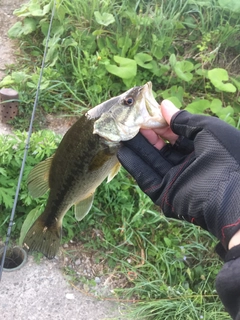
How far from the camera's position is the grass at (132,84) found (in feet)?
10.1

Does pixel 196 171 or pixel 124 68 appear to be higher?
pixel 196 171

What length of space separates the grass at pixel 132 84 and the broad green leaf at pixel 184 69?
11 mm

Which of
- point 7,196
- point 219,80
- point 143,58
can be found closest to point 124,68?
point 143,58

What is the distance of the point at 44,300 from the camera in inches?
119

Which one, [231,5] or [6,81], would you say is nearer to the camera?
[6,81]

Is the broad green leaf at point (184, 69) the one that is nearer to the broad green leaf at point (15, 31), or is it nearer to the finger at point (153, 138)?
the broad green leaf at point (15, 31)

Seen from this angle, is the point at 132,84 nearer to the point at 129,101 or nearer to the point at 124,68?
the point at 124,68

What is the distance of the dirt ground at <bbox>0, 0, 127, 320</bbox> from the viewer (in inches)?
116

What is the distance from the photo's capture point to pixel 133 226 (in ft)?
10.8

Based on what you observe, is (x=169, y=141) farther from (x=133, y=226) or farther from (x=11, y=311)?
(x=11, y=311)

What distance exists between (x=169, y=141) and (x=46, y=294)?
1.53m

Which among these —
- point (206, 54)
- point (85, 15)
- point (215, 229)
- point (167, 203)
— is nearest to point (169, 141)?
point (167, 203)

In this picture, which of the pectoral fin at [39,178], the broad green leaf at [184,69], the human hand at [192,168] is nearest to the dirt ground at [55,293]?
the pectoral fin at [39,178]

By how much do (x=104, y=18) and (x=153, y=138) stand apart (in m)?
2.47
